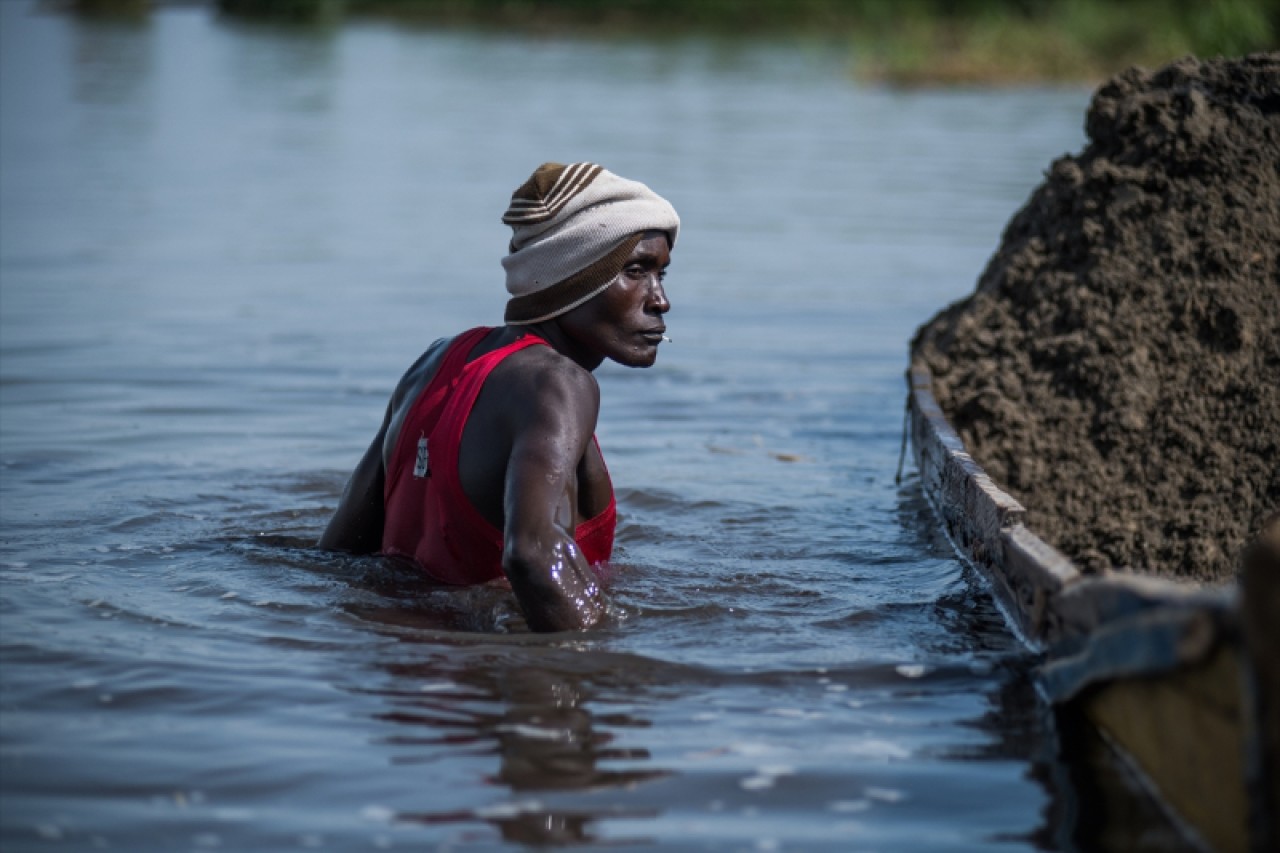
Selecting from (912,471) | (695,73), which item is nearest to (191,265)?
(912,471)

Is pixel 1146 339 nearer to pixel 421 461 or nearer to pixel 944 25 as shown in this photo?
pixel 421 461

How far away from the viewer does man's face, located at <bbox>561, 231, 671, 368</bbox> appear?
14.1ft

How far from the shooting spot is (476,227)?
13656 millimetres

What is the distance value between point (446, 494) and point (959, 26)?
103ft

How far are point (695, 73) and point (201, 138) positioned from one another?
500 inches

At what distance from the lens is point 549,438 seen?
153 inches

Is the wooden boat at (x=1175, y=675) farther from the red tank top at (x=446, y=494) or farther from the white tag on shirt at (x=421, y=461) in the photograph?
the white tag on shirt at (x=421, y=461)

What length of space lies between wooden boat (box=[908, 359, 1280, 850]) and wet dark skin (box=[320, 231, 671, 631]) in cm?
108

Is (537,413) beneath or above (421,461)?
above

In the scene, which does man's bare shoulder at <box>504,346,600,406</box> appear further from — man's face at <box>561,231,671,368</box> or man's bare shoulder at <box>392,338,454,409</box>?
man's bare shoulder at <box>392,338,454,409</box>

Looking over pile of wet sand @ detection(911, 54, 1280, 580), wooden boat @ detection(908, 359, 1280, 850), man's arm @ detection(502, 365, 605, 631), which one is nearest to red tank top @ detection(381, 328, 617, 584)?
man's arm @ detection(502, 365, 605, 631)

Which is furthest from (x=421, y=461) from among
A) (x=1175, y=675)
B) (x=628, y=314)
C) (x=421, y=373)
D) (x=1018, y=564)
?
(x=1175, y=675)

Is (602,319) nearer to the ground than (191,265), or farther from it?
farther from it

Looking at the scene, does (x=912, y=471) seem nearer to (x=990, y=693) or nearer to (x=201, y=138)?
(x=990, y=693)
